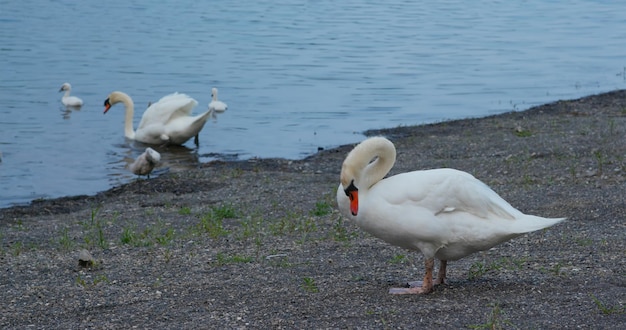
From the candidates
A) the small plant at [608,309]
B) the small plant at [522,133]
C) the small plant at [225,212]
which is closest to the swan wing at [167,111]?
the small plant at [522,133]

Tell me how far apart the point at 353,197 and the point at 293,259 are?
143 cm

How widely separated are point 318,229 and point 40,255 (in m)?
2.43

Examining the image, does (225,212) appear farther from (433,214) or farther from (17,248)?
(433,214)

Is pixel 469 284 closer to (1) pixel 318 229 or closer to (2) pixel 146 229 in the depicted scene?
(1) pixel 318 229

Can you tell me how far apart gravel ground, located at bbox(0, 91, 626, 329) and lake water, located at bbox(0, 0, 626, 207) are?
2.91 meters

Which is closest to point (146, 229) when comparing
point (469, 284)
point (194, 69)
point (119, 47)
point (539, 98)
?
point (469, 284)

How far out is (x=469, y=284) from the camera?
22.6 ft

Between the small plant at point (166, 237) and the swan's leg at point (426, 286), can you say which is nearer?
the swan's leg at point (426, 286)

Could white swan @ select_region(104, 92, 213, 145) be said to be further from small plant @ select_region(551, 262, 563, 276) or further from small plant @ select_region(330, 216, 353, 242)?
small plant @ select_region(551, 262, 563, 276)

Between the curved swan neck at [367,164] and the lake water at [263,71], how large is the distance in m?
7.42

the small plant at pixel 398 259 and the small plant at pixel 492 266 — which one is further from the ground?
the small plant at pixel 492 266

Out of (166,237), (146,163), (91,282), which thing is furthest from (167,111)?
(91,282)

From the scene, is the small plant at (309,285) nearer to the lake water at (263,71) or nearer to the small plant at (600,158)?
the small plant at (600,158)

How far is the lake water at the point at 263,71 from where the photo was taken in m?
17.3
